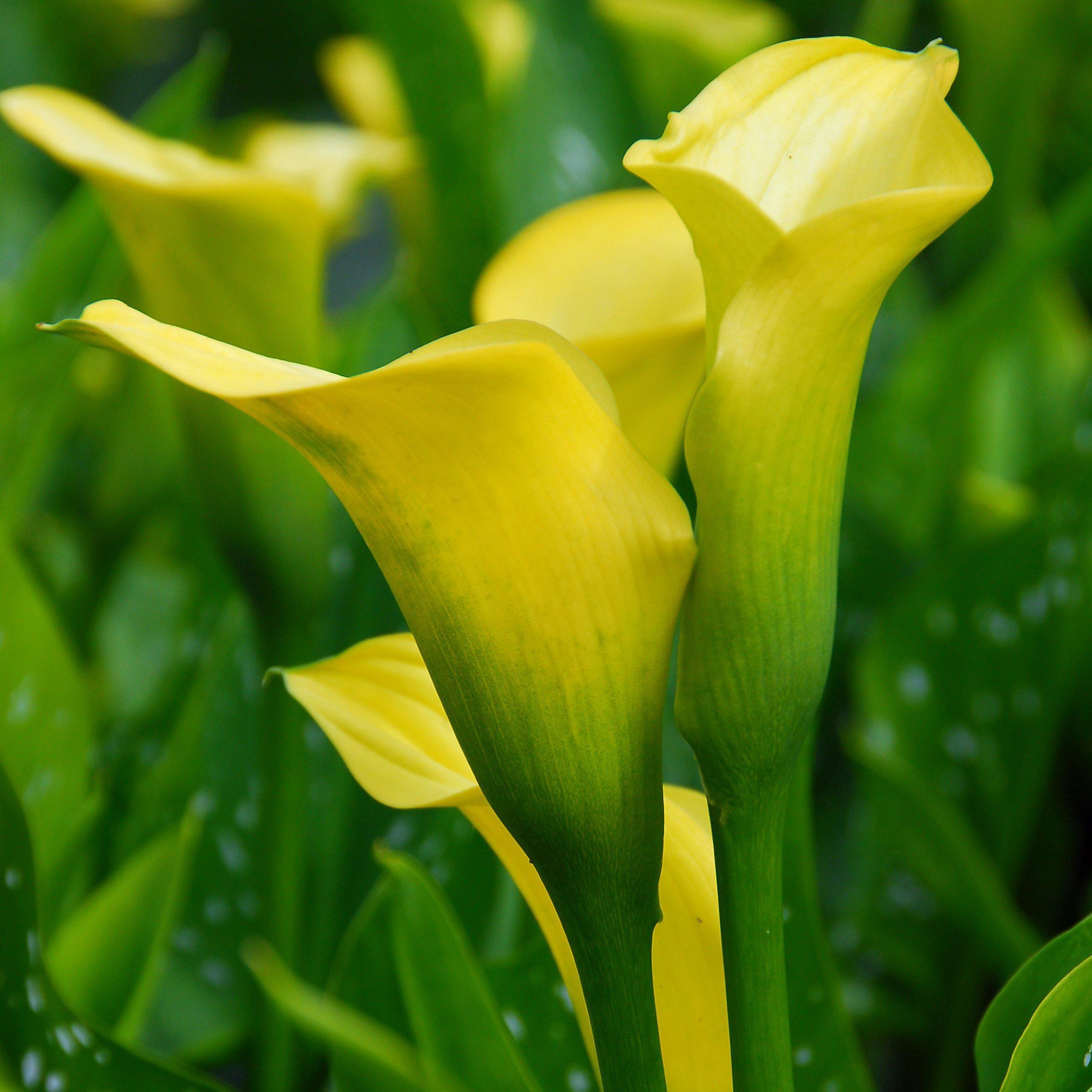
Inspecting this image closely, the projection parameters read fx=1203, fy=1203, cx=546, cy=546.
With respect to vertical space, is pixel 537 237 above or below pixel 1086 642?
above

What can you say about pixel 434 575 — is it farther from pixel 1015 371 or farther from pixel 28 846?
pixel 1015 371

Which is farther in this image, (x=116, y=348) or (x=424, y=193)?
(x=424, y=193)

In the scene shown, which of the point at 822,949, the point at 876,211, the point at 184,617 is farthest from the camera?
the point at 184,617

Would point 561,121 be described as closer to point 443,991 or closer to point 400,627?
point 400,627

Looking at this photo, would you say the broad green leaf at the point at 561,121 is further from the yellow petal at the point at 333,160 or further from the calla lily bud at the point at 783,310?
the calla lily bud at the point at 783,310

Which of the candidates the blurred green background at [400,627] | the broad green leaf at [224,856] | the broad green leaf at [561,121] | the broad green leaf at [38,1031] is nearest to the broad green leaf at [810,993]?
the blurred green background at [400,627]

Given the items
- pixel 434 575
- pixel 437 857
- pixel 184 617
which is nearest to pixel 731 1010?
pixel 434 575

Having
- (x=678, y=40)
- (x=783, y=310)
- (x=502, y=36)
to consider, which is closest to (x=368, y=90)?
(x=502, y=36)
